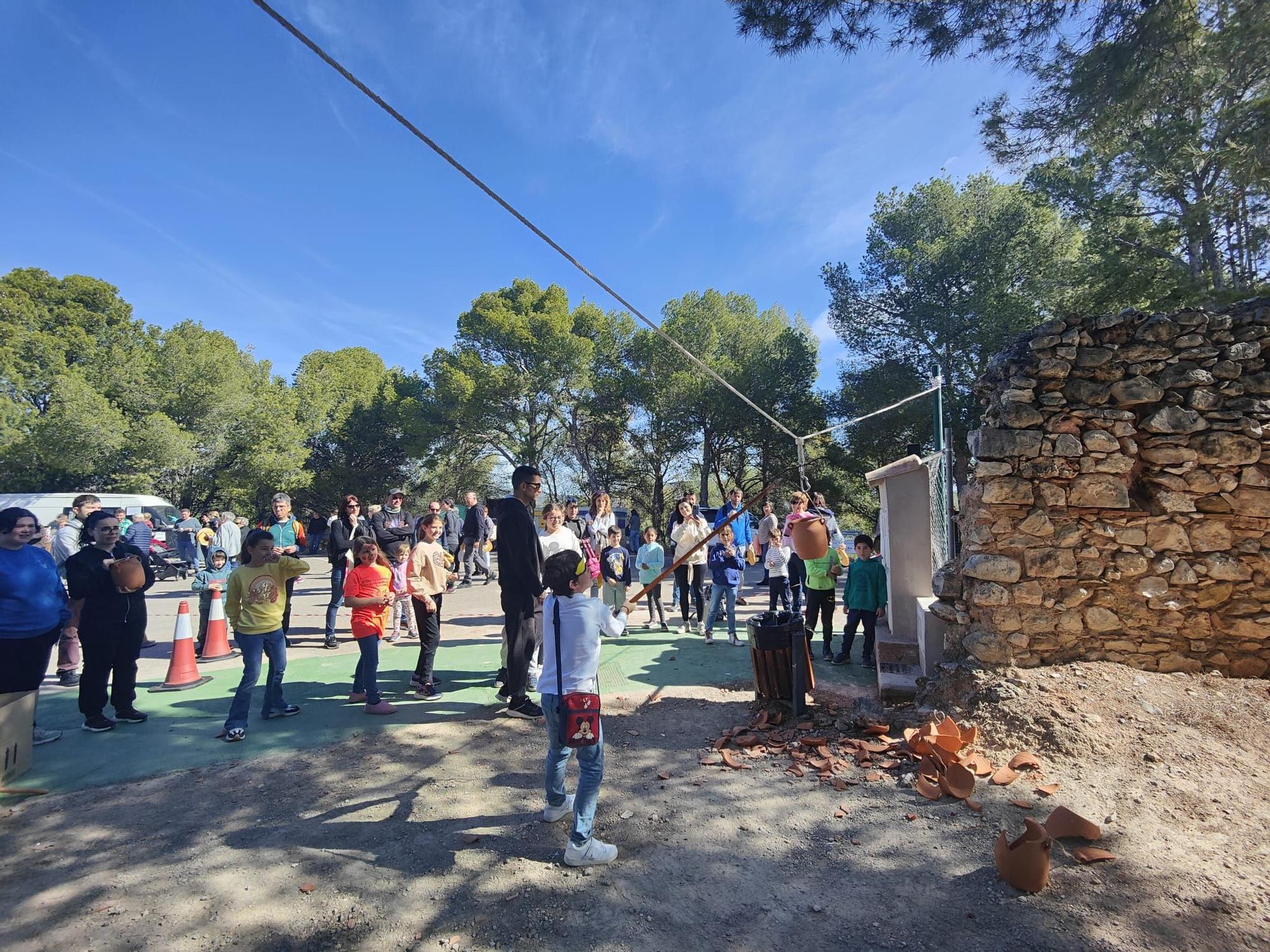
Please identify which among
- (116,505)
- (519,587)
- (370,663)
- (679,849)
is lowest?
(679,849)

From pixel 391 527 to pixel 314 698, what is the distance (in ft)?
9.49

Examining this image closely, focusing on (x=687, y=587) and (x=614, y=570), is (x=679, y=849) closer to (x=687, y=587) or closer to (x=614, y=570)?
(x=614, y=570)

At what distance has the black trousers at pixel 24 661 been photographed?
4215mm

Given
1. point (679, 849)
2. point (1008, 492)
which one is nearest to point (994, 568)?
point (1008, 492)

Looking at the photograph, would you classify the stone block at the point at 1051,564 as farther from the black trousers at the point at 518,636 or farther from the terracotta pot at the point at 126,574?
the terracotta pot at the point at 126,574

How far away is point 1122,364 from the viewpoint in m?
4.83

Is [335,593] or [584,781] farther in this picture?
[335,593]

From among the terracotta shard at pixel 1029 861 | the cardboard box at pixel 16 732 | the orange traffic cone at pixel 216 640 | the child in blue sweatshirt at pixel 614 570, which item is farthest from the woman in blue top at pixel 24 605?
the terracotta shard at pixel 1029 861

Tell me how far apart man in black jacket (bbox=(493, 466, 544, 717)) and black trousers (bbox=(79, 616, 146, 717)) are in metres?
2.82

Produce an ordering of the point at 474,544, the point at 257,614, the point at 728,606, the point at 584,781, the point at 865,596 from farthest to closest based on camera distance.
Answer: the point at 474,544, the point at 728,606, the point at 865,596, the point at 257,614, the point at 584,781

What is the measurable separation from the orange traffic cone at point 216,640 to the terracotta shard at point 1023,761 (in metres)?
7.78

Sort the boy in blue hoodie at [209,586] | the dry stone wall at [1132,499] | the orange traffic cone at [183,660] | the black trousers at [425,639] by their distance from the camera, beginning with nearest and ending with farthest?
the dry stone wall at [1132,499], the black trousers at [425,639], the orange traffic cone at [183,660], the boy in blue hoodie at [209,586]

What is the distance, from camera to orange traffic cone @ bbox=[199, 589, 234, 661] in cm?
716

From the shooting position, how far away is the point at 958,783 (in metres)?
3.75
